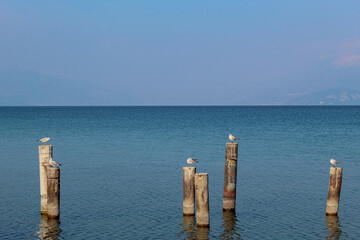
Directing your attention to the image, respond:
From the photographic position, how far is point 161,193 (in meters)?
26.0

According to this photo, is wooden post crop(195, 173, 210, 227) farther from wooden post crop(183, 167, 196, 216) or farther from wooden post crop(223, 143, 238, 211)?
wooden post crop(223, 143, 238, 211)

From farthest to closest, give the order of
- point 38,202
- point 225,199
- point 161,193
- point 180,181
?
1. point 180,181
2. point 161,193
3. point 38,202
4. point 225,199

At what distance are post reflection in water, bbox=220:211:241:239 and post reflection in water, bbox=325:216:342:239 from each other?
12.1 ft

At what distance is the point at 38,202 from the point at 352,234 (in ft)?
49.6

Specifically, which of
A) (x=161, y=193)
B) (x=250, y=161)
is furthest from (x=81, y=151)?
(x=161, y=193)

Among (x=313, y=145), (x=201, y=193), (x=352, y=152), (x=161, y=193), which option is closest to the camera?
(x=201, y=193)

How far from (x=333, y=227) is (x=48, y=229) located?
A: 1221 centimetres

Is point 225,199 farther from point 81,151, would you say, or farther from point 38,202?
point 81,151

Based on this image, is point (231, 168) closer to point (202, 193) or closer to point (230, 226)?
point (230, 226)

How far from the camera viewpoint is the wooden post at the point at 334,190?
2077cm

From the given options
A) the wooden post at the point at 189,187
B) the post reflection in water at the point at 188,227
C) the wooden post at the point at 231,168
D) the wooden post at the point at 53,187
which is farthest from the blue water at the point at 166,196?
the wooden post at the point at 231,168

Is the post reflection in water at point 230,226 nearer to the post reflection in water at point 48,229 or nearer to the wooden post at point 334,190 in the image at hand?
the wooden post at point 334,190

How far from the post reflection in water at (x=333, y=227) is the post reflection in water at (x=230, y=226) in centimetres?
369

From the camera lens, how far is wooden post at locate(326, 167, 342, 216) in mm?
20766
